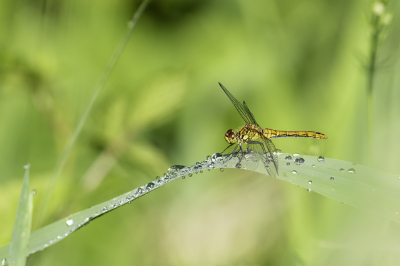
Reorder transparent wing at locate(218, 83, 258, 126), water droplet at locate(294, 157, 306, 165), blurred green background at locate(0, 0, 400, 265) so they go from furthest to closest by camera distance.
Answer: transparent wing at locate(218, 83, 258, 126) < blurred green background at locate(0, 0, 400, 265) < water droplet at locate(294, 157, 306, 165)

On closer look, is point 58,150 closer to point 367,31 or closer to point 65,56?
point 65,56

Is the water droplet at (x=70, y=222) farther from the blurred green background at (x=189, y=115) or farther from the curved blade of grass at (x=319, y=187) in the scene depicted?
the blurred green background at (x=189, y=115)

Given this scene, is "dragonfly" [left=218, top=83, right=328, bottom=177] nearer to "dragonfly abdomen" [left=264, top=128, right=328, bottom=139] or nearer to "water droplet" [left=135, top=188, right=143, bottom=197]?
"dragonfly abdomen" [left=264, top=128, right=328, bottom=139]

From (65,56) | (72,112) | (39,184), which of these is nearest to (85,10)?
(65,56)

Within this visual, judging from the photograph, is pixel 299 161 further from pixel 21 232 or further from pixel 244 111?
pixel 21 232

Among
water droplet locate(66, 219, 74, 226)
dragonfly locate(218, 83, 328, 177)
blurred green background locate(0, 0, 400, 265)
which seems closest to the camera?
water droplet locate(66, 219, 74, 226)

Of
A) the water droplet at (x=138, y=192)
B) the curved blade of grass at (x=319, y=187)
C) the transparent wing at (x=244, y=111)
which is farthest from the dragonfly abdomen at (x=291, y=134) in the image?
the water droplet at (x=138, y=192)

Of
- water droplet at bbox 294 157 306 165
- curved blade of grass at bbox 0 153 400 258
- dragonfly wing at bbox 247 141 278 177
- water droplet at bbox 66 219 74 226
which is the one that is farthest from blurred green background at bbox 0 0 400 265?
water droplet at bbox 66 219 74 226
